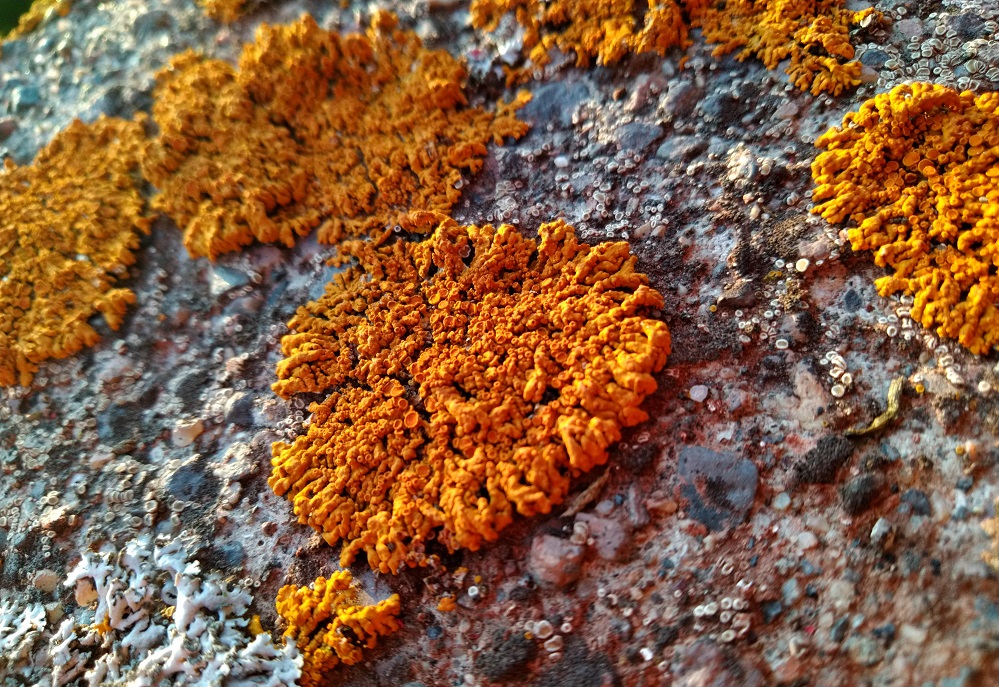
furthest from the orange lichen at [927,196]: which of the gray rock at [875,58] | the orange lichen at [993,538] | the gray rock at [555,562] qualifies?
the gray rock at [555,562]

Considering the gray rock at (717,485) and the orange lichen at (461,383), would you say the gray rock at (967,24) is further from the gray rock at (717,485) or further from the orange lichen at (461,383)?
the gray rock at (717,485)

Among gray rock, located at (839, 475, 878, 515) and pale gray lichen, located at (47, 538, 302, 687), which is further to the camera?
pale gray lichen, located at (47, 538, 302, 687)

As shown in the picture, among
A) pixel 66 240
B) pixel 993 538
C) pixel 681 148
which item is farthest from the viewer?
pixel 66 240

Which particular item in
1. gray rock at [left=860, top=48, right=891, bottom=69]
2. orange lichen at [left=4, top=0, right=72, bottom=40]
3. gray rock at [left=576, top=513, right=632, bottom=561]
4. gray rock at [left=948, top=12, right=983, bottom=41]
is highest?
orange lichen at [left=4, top=0, right=72, bottom=40]

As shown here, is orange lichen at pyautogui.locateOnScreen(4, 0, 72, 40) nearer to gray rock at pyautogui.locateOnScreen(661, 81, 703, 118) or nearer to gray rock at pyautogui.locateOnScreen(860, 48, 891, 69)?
gray rock at pyautogui.locateOnScreen(661, 81, 703, 118)

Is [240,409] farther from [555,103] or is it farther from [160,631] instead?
[555,103]

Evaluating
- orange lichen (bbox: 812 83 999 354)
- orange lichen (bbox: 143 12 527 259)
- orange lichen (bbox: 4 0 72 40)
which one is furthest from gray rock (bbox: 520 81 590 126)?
orange lichen (bbox: 4 0 72 40)

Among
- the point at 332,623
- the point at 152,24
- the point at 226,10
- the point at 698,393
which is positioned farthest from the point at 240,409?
the point at 152,24

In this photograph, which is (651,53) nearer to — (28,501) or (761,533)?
(761,533)
